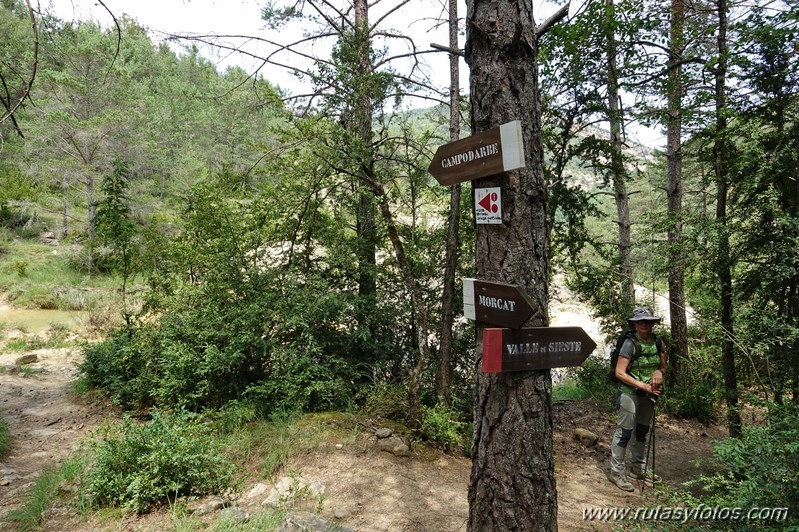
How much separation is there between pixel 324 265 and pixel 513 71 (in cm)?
500

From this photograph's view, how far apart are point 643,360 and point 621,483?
50.0 inches

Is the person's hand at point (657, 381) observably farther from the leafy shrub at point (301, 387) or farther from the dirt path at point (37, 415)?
the dirt path at point (37, 415)

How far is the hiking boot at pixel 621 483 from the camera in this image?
4.42 m

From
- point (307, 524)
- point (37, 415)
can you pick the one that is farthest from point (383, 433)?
point (37, 415)

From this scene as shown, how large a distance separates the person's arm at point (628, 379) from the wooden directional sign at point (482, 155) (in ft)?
9.85

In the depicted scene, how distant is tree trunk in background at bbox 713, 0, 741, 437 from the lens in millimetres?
4457

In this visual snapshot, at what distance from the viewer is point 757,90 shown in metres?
4.29

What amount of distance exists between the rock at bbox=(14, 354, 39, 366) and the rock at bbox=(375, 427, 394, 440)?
9.04 m

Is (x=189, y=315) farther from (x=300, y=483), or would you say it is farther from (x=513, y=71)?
(x=513, y=71)

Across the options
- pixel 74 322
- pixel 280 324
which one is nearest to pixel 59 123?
pixel 74 322

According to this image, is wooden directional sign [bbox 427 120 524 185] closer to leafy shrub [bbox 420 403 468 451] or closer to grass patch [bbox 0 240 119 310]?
leafy shrub [bbox 420 403 468 451]

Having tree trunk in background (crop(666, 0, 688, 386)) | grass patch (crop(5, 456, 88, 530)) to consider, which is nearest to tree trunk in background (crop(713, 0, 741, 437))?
tree trunk in background (crop(666, 0, 688, 386))

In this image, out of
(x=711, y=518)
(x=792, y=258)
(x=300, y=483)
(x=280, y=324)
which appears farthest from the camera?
(x=280, y=324)
